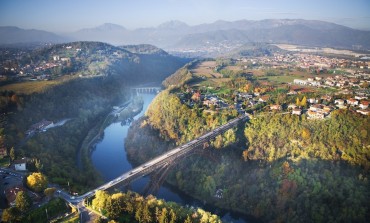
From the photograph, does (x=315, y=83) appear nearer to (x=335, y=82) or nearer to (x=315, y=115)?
(x=335, y=82)

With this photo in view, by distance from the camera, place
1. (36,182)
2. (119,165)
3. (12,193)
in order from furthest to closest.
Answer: (119,165)
(36,182)
(12,193)

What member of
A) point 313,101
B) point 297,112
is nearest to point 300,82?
point 313,101

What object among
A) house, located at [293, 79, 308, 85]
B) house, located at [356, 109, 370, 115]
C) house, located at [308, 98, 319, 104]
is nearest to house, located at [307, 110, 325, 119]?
house, located at [356, 109, 370, 115]

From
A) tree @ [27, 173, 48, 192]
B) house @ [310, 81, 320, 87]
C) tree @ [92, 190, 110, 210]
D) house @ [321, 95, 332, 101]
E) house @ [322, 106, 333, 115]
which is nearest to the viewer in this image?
tree @ [92, 190, 110, 210]

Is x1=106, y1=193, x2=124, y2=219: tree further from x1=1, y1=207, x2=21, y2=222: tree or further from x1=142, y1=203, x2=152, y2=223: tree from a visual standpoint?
x1=1, y1=207, x2=21, y2=222: tree

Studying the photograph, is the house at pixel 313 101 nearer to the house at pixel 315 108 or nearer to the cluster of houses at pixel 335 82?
the house at pixel 315 108

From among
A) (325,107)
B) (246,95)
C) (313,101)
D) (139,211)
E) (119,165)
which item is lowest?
(119,165)
